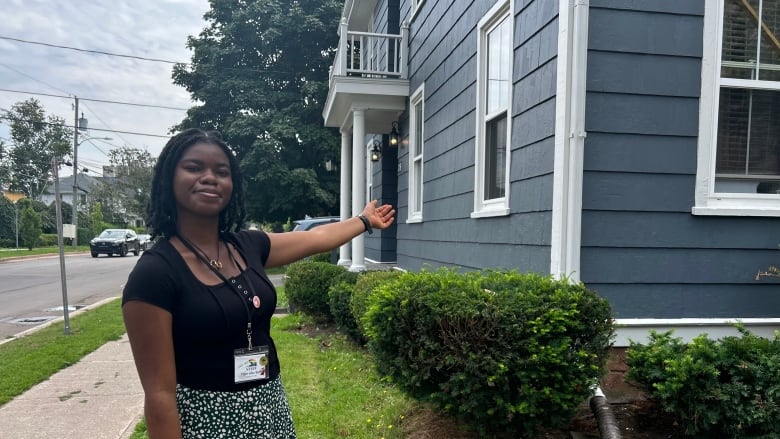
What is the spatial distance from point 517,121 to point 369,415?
8.01ft

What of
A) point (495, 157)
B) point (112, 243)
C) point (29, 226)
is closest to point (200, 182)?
point (495, 157)

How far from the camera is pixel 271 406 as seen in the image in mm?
1533

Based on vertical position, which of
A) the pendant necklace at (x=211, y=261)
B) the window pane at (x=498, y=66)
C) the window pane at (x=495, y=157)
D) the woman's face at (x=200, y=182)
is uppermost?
the window pane at (x=498, y=66)

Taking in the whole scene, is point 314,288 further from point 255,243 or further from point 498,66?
point 255,243

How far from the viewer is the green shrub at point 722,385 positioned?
221cm

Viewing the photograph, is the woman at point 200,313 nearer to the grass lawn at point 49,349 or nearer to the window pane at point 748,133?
the window pane at point 748,133

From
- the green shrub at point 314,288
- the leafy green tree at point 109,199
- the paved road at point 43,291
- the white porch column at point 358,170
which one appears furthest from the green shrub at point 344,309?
the leafy green tree at point 109,199

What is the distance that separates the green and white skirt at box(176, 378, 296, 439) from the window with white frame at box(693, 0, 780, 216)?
9.45ft

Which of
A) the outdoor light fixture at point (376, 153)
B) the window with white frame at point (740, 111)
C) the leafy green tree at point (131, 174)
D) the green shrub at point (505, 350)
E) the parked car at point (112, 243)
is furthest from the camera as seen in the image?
the leafy green tree at point (131, 174)

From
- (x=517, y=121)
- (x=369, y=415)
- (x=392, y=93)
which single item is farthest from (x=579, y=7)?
(x=392, y=93)

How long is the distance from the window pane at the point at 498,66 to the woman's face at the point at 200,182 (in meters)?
3.02

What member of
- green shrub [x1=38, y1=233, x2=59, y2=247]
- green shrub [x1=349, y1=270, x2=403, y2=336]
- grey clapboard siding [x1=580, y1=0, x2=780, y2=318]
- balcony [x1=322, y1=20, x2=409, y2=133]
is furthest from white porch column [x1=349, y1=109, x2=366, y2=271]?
green shrub [x1=38, y1=233, x2=59, y2=247]

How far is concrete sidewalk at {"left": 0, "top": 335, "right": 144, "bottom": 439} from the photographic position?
3.30 metres

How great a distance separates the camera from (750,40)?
10.3ft
